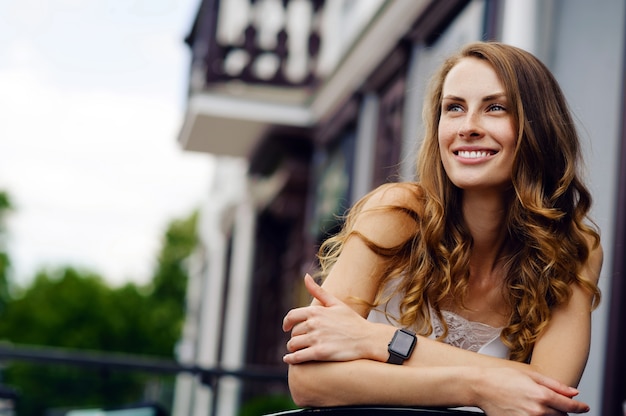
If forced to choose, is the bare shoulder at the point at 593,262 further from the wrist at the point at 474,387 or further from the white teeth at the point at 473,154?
the wrist at the point at 474,387

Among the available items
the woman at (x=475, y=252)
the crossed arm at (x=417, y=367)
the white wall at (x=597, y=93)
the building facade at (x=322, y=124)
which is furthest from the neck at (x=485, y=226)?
the white wall at (x=597, y=93)

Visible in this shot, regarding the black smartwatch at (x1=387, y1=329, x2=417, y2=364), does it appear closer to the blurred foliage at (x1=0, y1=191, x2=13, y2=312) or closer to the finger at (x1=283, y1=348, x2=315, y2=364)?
the finger at (x1=283, y1=348, x2=315, y2=364)

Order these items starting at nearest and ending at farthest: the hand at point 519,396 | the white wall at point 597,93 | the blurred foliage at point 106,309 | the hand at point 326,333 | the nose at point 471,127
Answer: the hand at point 519,396, the hand at point 326,333, the nose at point 471,127, the white wall at point 597,93, the blurred foliage at point 106,309

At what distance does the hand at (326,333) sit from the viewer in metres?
2.21

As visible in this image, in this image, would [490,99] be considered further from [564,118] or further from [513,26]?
[513,26]

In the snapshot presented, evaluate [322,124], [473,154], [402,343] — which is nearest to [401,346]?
[402,343]

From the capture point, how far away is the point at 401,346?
224 cm

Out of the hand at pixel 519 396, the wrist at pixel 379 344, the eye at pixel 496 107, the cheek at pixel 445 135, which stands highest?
the eye at pixel 496 107

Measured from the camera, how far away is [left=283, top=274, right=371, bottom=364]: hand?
7.24ft

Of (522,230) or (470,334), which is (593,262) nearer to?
(522,230)

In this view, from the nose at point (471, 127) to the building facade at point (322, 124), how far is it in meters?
0.63

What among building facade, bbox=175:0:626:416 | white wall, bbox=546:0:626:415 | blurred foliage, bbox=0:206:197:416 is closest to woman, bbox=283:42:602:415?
building facade, bbox=175:0:626:416

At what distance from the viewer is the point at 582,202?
249 cm

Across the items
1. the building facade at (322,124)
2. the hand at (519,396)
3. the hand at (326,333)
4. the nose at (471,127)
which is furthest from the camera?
the building facade at (322,124)
